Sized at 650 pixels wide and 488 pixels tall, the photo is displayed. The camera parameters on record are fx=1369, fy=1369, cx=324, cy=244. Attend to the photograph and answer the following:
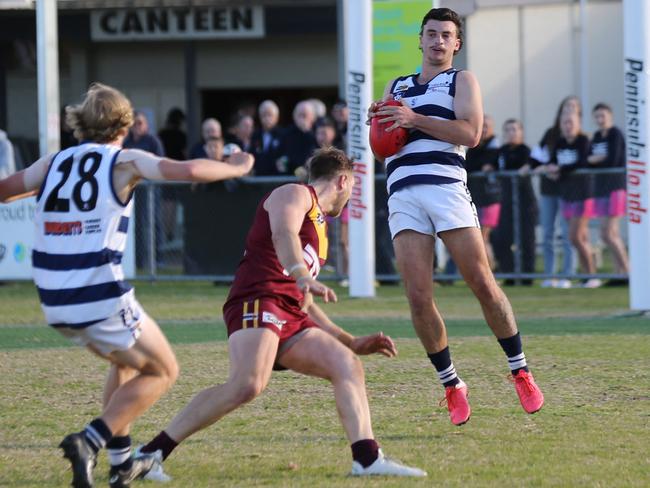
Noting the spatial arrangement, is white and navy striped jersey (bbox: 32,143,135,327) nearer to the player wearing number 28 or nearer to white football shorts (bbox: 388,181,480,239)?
the player wearing number 28

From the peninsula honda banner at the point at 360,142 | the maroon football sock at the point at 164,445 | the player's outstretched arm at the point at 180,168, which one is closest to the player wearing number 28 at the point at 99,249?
the player's outstretched arm at the point at 180,168

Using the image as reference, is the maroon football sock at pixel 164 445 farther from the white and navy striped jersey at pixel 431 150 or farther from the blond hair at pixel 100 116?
the white and navy striped jersey at pixel 431 150

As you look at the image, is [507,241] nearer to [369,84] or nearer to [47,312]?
[369,84]

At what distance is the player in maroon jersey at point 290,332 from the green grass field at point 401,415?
226 millimetres

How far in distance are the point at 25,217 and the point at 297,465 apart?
1084 cm

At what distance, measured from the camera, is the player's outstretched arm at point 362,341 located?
6.19 metres

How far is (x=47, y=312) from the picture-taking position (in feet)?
18.5

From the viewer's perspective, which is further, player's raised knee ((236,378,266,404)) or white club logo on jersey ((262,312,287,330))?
white club logo on jersey ((262,312,287,330))

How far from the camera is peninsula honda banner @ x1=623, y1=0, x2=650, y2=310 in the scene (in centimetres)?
1235

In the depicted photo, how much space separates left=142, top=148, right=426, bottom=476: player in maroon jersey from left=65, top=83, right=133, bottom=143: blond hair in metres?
0.81

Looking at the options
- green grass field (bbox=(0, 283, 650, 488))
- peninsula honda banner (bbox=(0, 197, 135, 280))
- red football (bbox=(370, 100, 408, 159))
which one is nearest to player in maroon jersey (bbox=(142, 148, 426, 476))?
green grass field (bbox=(0, 283, 650, 488))

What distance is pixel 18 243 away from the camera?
1662cm

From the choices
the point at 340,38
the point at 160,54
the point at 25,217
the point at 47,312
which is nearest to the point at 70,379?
the point at 47,312

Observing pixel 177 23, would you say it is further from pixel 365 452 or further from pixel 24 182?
pixel 365 452
